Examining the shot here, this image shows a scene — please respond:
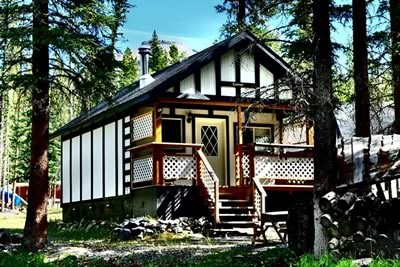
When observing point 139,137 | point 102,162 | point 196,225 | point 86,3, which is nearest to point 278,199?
point 196,225

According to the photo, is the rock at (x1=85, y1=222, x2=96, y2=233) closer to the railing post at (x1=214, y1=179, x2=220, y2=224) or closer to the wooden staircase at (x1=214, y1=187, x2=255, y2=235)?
the wooden staircase at (x1=214, y1=187, x2=255, y2=235)

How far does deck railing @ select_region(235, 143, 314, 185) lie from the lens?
18.1 meters

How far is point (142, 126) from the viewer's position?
18984mm

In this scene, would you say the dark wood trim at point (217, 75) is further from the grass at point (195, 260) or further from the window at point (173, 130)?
the grass at point (195, 260)

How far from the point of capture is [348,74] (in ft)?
41.3

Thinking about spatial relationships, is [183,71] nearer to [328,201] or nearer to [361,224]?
[328,201]

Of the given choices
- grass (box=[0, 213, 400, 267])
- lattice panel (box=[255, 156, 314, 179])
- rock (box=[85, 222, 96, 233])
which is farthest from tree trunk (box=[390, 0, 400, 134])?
rock (box=[85, 222, 96, 233])

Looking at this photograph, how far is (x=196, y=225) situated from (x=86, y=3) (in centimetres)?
665

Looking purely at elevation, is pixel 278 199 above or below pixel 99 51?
below

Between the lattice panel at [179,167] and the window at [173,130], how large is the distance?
1.89 meters

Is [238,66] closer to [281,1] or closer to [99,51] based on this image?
[99,51]

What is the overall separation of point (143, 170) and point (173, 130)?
206 centimetres

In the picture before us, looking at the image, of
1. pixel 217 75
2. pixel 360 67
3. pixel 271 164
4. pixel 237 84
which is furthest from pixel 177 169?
pixel 360 67

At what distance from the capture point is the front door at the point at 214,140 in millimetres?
20203
